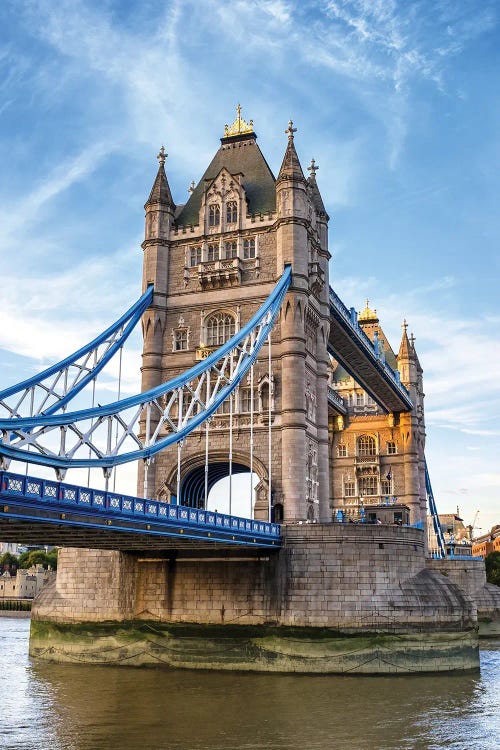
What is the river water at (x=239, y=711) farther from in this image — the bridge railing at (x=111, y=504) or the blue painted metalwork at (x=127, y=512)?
the bridge railing at (x=111, y=504)

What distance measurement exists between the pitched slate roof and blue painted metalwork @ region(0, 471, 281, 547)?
56.1 ft

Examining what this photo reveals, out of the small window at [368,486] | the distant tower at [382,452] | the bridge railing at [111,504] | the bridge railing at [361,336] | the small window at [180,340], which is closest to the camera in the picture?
the bridge railing at [111,504]

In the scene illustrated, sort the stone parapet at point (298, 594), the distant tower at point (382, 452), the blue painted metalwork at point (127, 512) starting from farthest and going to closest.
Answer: the distant tower at point (382, 452)
the stone parapet at point (298, 594)
the blue painted metalwork at point (127, 512)

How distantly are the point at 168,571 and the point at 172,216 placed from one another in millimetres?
18159

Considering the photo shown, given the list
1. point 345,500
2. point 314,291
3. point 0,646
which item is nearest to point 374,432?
point 345,500

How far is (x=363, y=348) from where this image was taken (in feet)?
161

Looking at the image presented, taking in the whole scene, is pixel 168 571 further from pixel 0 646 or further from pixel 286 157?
pixel 286 157

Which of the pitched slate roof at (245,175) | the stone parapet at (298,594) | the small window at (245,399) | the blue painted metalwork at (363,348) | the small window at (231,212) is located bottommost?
the stone parapet at (298,594)

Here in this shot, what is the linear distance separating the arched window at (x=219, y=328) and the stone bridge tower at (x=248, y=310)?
58 millimetres

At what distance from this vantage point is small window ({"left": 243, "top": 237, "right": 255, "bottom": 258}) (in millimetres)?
38031

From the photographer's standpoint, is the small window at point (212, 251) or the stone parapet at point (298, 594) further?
the small window at point (212, 251)

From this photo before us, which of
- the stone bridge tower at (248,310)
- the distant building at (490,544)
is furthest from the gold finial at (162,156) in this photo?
the distant building at (490,544)

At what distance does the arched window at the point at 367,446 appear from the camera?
62844 millimetres

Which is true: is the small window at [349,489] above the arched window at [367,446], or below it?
below
